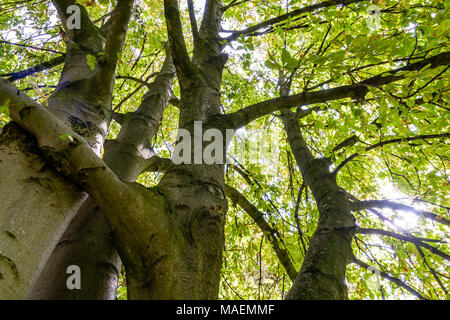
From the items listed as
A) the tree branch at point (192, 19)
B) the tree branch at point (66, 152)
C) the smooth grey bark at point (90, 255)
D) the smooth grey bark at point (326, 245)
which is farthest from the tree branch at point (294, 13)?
the tree branch at point (66, 152)

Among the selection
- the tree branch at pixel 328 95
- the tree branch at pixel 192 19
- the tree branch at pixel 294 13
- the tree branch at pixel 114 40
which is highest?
the tree branch at pixel 294 13

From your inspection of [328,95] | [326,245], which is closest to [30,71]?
[328,95]

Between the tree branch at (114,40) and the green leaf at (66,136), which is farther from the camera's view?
the tree branch at (114,40)

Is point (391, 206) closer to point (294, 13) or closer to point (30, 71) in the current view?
point (294, 13)

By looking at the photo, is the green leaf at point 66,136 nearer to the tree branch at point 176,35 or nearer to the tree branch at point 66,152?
the tree branch at point 66,152

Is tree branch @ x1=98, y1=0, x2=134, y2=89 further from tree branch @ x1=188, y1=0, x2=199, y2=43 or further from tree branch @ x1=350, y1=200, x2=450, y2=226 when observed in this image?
tree branch @ x1=350, y1=200, x2=450, y2=226

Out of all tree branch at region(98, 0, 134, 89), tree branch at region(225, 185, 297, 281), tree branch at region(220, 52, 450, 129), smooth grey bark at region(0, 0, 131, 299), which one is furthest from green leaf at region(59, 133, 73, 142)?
tree branch at region(225, 185, 297, 281)

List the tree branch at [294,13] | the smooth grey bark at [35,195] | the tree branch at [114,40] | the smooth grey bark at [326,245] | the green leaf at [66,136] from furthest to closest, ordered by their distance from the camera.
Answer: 1. the tree branch at [294,13]
2. the tree branch at [114,40]
3. the smooth grey bark at [326,245]
4. the green leaf at [66,136]
5. the smooth grey bark at [35,195]

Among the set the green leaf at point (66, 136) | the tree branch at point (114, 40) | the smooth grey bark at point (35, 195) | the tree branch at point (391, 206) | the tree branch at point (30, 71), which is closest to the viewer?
the smooth grey bark at point (35, 195)

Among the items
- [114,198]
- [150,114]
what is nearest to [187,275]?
[114,198]
